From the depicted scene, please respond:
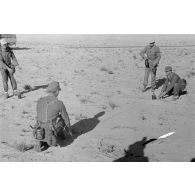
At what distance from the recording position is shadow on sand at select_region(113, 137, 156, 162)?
Answer: 7.61 meters

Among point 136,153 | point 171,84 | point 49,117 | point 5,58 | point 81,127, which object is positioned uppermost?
point 5,58

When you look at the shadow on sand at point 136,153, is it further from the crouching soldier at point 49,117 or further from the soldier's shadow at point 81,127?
the crouching soldier at point 49,117

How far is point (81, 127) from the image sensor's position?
30.8 ft

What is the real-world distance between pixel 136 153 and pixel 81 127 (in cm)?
194

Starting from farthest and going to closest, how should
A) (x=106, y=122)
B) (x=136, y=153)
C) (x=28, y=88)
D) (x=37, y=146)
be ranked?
(x=28, y=88)
(x=106, y=122)
(x=136, y=153)
(x=37, y=146)

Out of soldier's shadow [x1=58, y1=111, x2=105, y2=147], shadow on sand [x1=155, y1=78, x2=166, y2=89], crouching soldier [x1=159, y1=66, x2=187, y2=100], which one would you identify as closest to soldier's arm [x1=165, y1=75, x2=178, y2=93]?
crouching soldier [x1=159, y1=66, x2=187, y2=100]

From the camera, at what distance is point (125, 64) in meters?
23.0

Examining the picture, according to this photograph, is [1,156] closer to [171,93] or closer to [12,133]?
[12,133]

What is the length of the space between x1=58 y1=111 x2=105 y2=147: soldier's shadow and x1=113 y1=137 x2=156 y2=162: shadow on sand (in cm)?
128

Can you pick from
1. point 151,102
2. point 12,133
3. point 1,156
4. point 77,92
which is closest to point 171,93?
point 151,102

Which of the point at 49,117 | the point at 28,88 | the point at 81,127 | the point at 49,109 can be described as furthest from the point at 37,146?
the point at 28,88

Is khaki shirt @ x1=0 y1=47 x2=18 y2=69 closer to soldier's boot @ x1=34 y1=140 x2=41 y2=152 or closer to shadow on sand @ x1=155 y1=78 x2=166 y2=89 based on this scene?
soldier's boot @ x1=34 y1=140 x2=41 y2=152

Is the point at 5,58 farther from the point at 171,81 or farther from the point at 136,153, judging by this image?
the point at 136,153

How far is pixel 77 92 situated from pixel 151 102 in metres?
3.11
